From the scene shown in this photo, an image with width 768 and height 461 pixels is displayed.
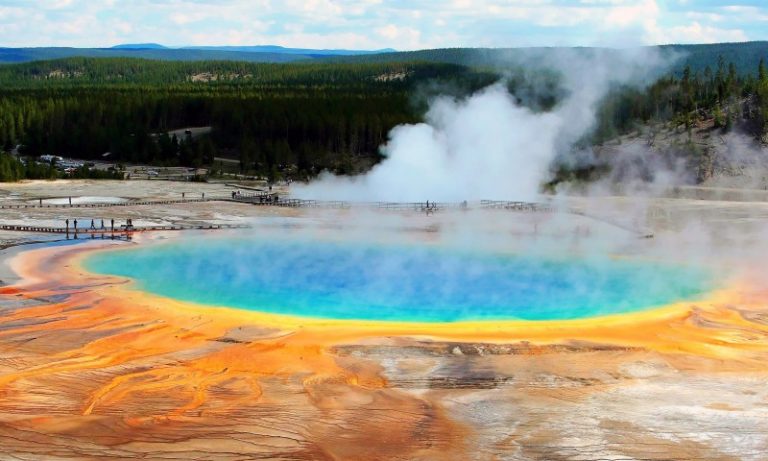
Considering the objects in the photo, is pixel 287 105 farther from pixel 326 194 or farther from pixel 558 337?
pixel 558 337

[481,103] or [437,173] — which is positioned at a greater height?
[481,103]

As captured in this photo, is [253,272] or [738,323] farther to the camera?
[253,272]

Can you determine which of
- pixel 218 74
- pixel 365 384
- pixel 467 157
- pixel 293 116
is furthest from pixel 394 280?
pixel 218 74

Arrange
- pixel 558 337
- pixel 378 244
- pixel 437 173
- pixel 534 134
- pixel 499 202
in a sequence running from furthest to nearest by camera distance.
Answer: pixel 534 134, pixel 437 173, pixel 499 202, pixel 378 244, pixel 558 337

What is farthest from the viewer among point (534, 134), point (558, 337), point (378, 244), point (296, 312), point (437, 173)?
point (534, 134)

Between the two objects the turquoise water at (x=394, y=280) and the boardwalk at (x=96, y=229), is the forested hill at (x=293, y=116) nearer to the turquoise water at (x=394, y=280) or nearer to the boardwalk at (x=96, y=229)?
the boardwalk at (x=96, y=229)

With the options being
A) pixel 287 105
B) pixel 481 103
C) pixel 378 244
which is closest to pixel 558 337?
pixel 378 244
